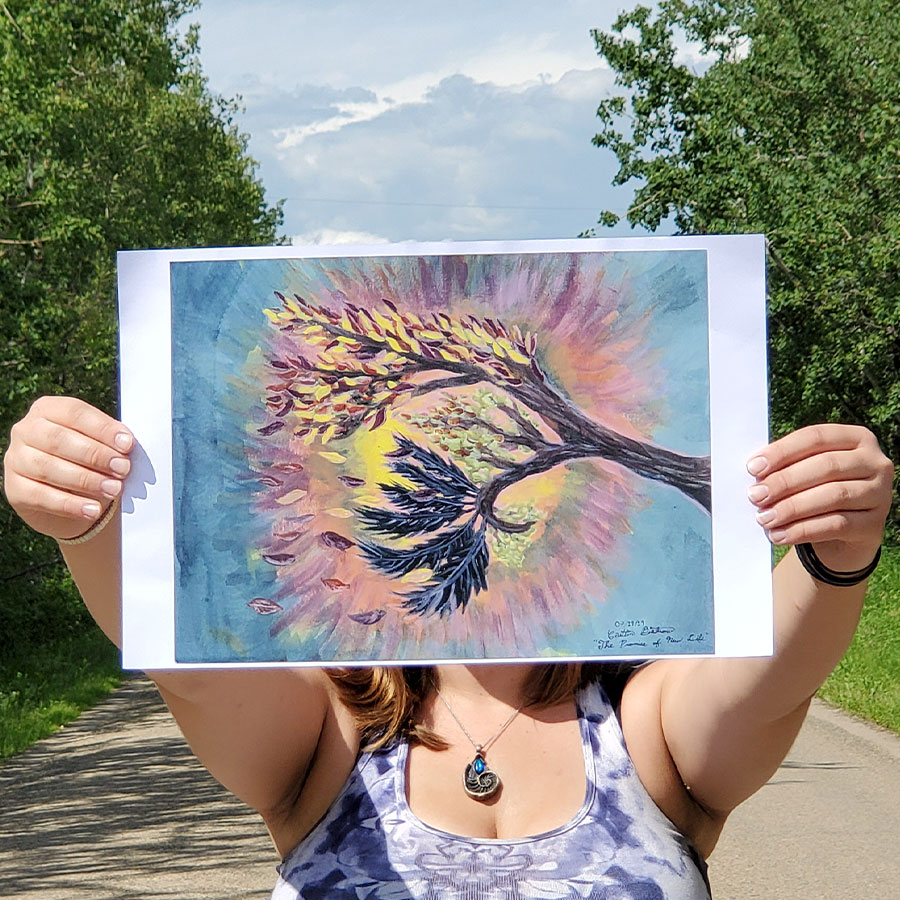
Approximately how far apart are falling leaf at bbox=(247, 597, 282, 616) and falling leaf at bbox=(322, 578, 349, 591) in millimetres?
66

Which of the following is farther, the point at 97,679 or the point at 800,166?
the point at 800,166

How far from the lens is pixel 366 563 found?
1.87m

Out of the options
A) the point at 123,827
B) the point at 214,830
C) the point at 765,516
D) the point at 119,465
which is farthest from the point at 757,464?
the point at 123,827

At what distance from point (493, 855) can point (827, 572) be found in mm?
567

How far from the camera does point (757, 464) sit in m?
1.77

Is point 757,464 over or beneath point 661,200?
beneath

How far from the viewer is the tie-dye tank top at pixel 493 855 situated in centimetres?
193

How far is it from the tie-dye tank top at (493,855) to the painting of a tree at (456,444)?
0.29 m

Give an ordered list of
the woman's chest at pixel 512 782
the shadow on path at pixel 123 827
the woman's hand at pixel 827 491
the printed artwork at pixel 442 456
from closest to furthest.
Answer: the woman's hand at pixel 827 491
the printed artwork at pixel 442 456
the woman's chest at pixel 512 782
the shadow on path at pixel 123 827

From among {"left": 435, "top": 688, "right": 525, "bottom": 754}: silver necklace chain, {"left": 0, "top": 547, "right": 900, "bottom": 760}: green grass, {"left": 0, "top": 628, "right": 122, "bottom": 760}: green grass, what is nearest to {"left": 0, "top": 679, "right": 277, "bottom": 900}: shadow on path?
{"left": 0, "top": 628, "right": 122, "bottom": 760}: green grass

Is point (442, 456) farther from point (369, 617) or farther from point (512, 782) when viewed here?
point (512, 782)

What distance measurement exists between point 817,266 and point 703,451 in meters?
20.3

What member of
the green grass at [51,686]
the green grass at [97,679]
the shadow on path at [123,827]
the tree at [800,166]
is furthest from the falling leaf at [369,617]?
the tree at [800,166]
